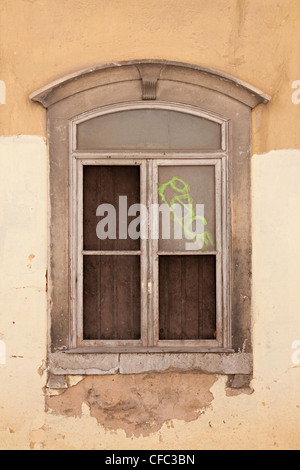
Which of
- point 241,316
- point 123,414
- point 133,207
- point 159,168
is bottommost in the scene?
point 123,414

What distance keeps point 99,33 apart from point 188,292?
209 centimetres

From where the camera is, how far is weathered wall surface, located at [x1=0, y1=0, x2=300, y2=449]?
136 inches

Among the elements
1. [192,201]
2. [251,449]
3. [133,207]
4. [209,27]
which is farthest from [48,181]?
[251,449]

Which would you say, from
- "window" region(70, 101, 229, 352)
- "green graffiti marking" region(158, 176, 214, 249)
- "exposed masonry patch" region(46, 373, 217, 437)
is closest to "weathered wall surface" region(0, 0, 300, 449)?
"exposed masonry patch" region(46, 373, 217, 437)

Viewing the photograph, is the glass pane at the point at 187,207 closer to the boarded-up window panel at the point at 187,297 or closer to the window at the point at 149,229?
the window at the point at 149,229

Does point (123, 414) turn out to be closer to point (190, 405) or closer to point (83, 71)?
point (190, 405)

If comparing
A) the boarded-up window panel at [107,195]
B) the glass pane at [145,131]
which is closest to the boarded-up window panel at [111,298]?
the boarded-up window panel at [107,195]

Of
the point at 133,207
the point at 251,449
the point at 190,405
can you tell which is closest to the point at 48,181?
the point at 133,207

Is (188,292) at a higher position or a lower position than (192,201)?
lower

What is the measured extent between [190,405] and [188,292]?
2.76 ft

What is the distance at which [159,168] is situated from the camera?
141 inches

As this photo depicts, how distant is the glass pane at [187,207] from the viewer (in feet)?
11.7

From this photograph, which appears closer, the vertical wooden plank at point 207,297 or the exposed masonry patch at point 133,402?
the exposed masonry patch at point 133,402

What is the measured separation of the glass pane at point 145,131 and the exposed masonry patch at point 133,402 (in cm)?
176
